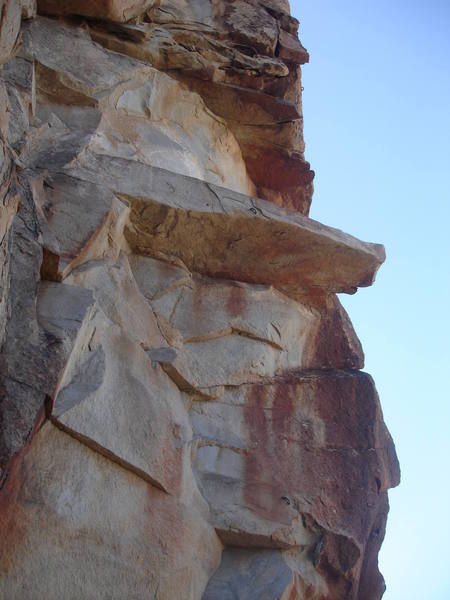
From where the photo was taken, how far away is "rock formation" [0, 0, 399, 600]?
16.5ft

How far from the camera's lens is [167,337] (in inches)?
264

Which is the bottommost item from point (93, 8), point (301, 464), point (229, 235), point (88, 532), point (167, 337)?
point (88, 532)

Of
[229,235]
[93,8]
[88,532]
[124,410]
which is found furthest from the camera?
[93,8]

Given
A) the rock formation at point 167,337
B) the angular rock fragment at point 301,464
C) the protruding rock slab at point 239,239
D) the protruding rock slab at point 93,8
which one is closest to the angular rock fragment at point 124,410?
the rock formation at point 167,337

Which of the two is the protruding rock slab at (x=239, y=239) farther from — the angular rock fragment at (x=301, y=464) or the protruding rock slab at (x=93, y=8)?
the protruding rock slab at (x=93, y=8)

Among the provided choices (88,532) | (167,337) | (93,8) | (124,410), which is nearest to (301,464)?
(167,337)

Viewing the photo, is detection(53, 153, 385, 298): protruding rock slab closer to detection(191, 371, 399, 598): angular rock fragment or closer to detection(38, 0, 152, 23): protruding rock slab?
detection(191, 371, 399, 598): angular rock fragment

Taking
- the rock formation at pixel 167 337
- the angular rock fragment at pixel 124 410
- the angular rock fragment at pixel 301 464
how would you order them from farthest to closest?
the angular rock fragment at pixel 301 464 < the angular rock fragment at pixel 124 410 < the rock formation at pixel 167 337

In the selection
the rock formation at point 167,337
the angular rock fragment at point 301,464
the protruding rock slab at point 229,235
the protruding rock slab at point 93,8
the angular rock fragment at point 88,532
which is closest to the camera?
the angular rock fragment at point 88,532

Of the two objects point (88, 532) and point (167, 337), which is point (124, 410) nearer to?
point (88, 532)

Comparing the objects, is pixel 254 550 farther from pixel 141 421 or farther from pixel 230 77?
pixel 230 77

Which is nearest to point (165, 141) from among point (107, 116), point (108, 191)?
point (107, 116)

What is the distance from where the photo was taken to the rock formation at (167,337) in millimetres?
5035

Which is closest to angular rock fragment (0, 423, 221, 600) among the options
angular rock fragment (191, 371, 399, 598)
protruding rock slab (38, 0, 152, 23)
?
angular rock fragment (191, 371, 399, 598)
